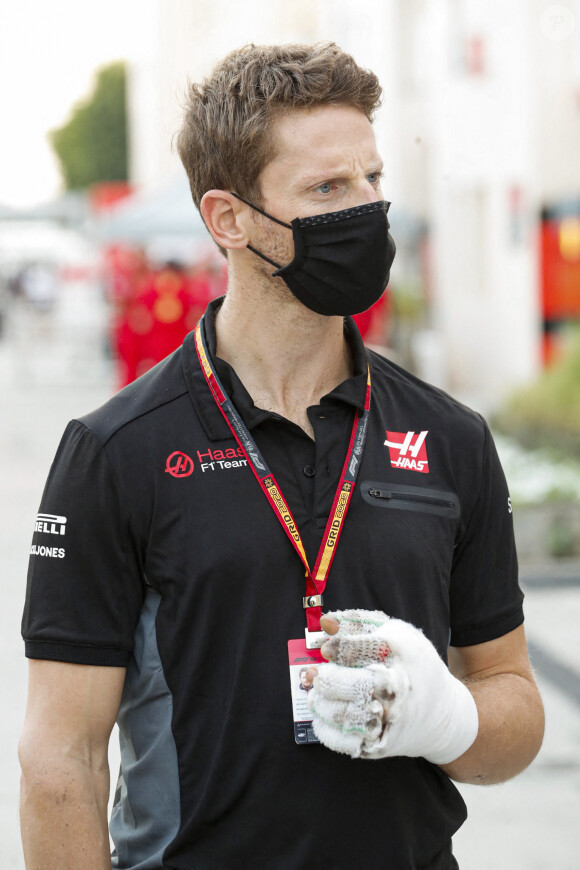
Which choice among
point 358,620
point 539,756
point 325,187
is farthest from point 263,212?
point 539,756

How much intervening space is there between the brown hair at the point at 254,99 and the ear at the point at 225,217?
0.07 feet

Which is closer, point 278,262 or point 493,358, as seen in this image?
point 278,262

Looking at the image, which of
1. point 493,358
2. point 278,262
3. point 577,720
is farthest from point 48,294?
point 278,262

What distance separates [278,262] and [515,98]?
538 inches

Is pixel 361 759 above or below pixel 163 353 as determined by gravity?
above

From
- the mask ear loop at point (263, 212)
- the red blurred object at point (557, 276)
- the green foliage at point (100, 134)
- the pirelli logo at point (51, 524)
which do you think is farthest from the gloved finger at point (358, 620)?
the green foliage at point (100, 134)

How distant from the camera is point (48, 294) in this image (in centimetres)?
4241

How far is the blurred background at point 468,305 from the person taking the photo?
5.45 metres

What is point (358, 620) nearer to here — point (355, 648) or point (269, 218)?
point (355, 648)

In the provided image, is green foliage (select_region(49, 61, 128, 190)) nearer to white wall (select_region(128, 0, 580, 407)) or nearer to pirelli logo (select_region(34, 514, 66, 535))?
white wall (select_region(128, 0, 580, 407))

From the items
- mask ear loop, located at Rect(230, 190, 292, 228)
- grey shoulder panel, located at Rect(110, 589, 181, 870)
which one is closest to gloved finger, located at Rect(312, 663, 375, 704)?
grey shoulder panel, located at Rect(110, 589, 181, 870)

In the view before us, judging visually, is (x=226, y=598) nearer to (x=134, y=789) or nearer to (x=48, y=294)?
(x=134, y=789)

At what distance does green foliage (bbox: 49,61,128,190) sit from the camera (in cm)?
9031

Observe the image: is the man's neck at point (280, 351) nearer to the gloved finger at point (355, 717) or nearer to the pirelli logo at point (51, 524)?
the pirelli logo at point (51, 524)
